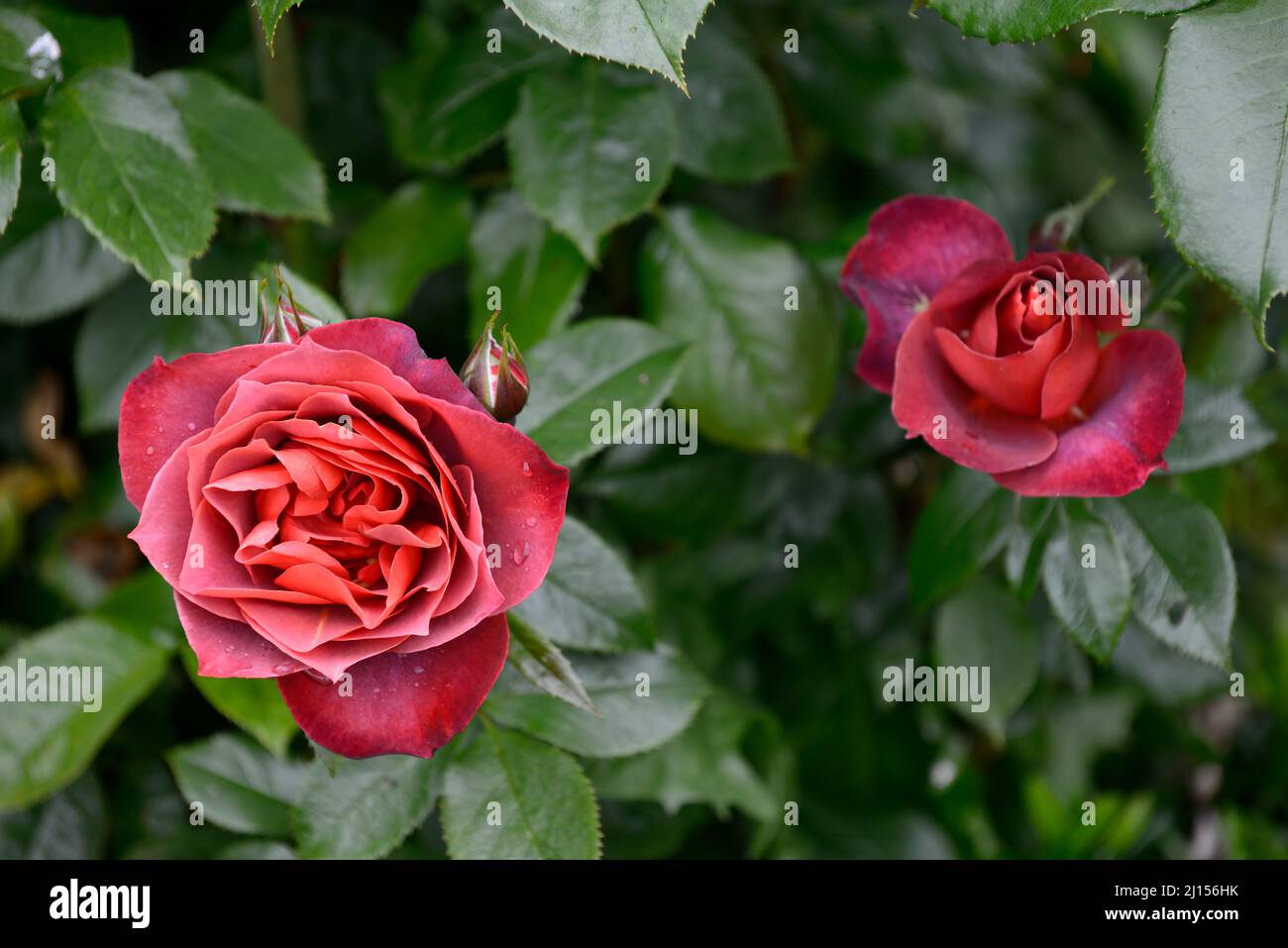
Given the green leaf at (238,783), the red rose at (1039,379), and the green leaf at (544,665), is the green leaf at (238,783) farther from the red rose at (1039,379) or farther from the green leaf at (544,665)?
the red rose at (1039,379)

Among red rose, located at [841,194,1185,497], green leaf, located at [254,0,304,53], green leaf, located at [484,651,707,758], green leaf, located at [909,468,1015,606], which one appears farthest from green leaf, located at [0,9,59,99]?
green leaf, located at [909,468,1015,606]

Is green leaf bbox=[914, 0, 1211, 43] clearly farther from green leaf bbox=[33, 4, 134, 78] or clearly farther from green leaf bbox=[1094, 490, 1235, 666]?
green leaf bbox=[33, 4, 134, 78]

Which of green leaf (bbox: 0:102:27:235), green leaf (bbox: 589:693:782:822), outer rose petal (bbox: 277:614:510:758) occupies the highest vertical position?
green leaf (bbox: 0:102:27:235)

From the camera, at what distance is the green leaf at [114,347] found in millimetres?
1064

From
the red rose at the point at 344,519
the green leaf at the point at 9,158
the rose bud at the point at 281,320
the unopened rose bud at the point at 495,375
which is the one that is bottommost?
the red rose at the point at 344,519

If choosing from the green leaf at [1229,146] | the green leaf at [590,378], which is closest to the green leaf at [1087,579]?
the green leaf at [1229,146]

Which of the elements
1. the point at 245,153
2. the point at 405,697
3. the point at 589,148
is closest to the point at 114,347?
the point at 245,153

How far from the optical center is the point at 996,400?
78 cm

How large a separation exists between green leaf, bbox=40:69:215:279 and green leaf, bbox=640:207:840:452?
1.43ft

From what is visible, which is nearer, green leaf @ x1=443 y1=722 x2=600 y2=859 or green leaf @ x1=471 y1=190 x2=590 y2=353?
green leaf @ x1=443 y1=722 x2=600 y2=859

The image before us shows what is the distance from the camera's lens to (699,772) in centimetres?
110

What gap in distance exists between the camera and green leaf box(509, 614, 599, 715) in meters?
0.72

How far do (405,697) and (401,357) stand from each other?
208mm

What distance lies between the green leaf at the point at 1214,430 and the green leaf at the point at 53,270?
96cm
